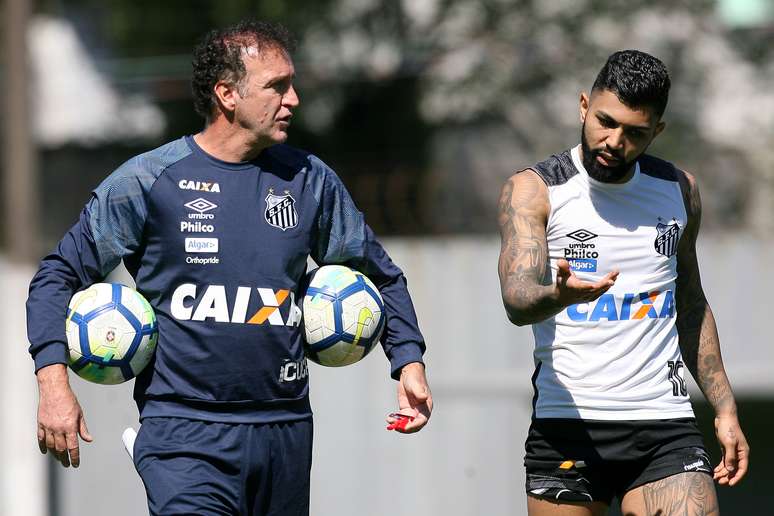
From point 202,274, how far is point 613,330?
61.0 inches

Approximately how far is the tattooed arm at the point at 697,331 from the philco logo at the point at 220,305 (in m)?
1.64

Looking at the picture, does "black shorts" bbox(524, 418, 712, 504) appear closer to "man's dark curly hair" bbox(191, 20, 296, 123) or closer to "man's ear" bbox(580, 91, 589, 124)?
"man's ear" bbox(580, 91, 589, 124)

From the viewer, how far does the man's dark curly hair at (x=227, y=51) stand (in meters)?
4.77

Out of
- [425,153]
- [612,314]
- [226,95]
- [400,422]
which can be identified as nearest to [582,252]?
[612,314]

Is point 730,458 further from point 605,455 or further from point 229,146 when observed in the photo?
point 229,146

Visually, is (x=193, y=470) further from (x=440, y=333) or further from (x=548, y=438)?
(x=440, y=333)

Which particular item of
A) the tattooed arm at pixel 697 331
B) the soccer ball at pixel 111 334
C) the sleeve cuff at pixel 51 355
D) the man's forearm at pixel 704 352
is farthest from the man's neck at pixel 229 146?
the man's forearm at pixel 704 352

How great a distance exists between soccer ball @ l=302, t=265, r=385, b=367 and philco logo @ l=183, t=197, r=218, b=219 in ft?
1.63

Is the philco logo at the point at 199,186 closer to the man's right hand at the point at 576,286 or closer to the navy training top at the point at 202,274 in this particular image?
the navy training top at the point at 202,274

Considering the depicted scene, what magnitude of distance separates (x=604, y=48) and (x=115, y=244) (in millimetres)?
11357

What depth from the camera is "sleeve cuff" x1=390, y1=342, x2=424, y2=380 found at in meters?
4.88

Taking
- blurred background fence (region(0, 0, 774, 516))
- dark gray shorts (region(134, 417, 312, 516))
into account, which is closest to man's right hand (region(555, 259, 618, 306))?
dark gray shorts (region(134, 417, 312, 516))

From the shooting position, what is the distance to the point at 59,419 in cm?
436

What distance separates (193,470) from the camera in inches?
177
